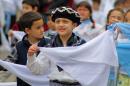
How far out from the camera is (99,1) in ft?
46.3

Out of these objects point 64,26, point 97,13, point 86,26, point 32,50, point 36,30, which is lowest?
point 97,13

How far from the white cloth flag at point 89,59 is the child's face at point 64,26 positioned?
20 cm

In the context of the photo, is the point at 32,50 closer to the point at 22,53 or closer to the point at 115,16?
the point at 22,53

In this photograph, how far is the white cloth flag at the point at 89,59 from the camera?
6695 mm

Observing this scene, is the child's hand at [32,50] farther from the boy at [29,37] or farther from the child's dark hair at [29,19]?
the child's dark hair at [29,19]

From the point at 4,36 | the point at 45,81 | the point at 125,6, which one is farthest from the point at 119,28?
the point at 4,36

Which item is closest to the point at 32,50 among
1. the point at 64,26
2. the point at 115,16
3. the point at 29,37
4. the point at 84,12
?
the point at 64,26

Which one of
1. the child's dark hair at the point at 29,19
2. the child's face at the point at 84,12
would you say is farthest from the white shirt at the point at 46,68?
the child's face at the point at 84,12

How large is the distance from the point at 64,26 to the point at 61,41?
0.58ft

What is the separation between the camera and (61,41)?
681cm

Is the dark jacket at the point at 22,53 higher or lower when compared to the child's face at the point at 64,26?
lower

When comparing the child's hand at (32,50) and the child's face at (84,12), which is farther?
the child's face at (84,12)

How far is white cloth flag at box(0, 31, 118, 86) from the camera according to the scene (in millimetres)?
6695

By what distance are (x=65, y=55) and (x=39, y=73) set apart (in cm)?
42
